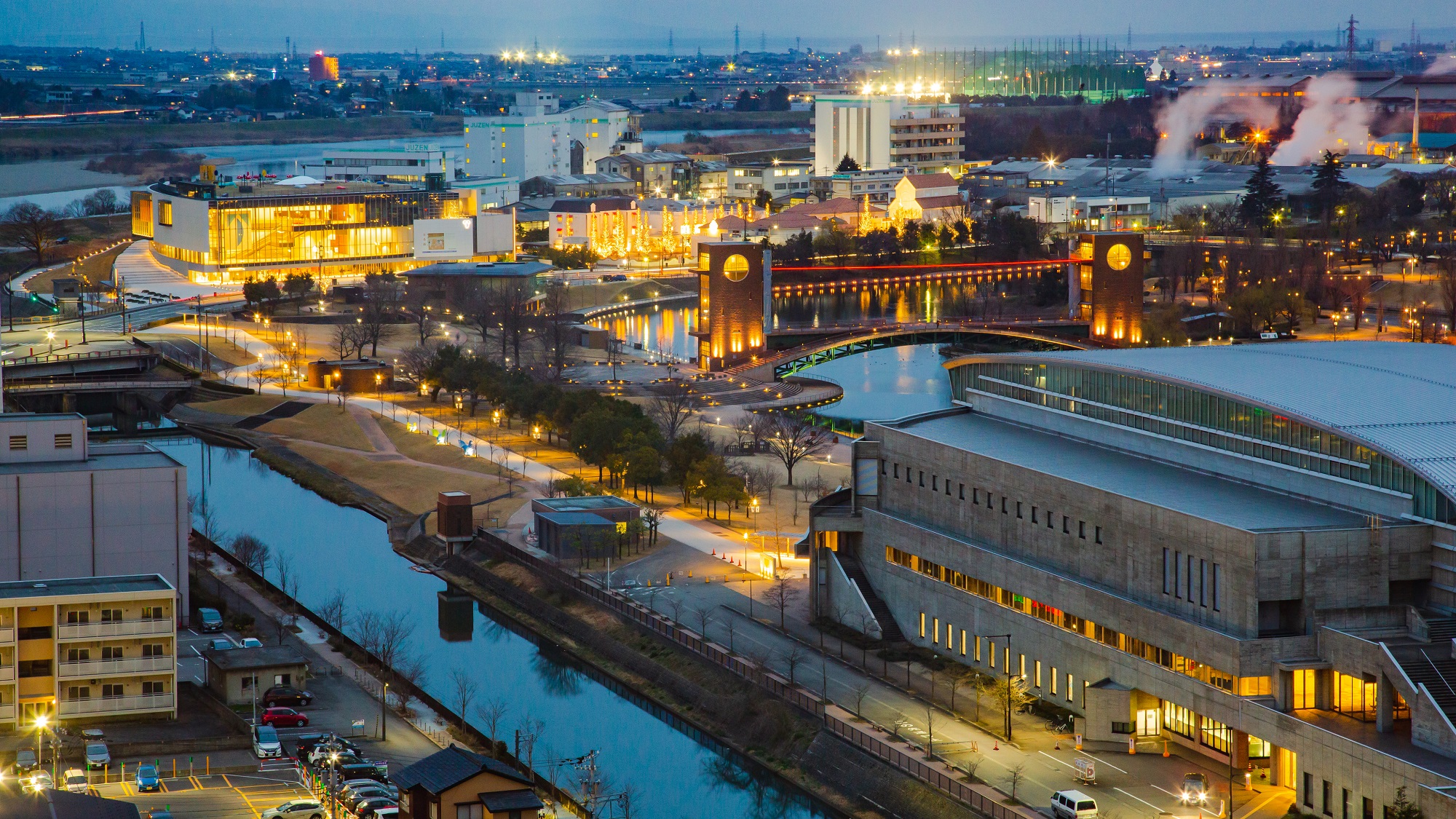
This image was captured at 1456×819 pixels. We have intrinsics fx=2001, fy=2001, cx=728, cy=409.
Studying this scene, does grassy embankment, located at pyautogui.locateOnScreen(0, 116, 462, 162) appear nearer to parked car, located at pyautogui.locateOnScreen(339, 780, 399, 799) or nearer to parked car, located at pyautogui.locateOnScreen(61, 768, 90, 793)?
parked car, located at pyautogui.locateOnScreen(61, 768, 90, 793)

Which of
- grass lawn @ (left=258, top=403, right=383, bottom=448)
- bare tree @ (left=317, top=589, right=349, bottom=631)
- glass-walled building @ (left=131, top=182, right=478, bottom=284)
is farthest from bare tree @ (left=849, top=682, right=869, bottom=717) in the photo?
glass-walled building @ (left=131, top=182, right=478, bottom=284)

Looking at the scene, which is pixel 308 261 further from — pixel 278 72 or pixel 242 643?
pixel 278 72

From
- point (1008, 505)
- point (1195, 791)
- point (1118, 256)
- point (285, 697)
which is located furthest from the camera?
point (1118, 256)

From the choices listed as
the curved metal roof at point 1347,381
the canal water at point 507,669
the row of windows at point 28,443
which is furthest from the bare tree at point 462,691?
the curved metal roof at point 1347,381

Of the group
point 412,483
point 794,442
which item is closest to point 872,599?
point 794,442

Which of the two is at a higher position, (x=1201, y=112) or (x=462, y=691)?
(x=1201, y=112)

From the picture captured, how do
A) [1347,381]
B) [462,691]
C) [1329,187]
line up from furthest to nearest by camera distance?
1. [1329,187]
2. [462,691]
3. [1347,381]

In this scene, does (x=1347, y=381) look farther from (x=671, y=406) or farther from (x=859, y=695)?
(x=671, y=406)
